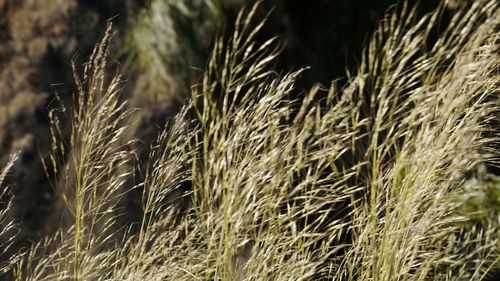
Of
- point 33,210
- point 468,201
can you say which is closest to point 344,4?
point 468,201

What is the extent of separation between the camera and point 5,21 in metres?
3.22

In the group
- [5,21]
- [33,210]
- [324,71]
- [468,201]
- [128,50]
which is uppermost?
[5,21]

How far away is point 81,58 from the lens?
3.25 metres

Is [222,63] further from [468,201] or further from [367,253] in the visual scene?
[367,253]

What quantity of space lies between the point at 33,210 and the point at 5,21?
0.74 m

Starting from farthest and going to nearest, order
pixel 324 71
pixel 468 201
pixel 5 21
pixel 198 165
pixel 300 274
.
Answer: pixel 324 71
pixel 5 21
pixel 198 165
pixel 468 201
pixel 300 274

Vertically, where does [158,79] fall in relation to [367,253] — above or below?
above

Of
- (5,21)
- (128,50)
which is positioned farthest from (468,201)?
(5,21)

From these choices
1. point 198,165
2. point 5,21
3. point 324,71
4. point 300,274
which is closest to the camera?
point 300,274

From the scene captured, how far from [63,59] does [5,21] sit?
26 cm

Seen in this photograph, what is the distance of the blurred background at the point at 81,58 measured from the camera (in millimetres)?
3131

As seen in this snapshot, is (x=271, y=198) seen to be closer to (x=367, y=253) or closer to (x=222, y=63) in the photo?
(x=367, y=253)

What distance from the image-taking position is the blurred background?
3.13 metres

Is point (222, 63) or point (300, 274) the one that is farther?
point (222, 63)
